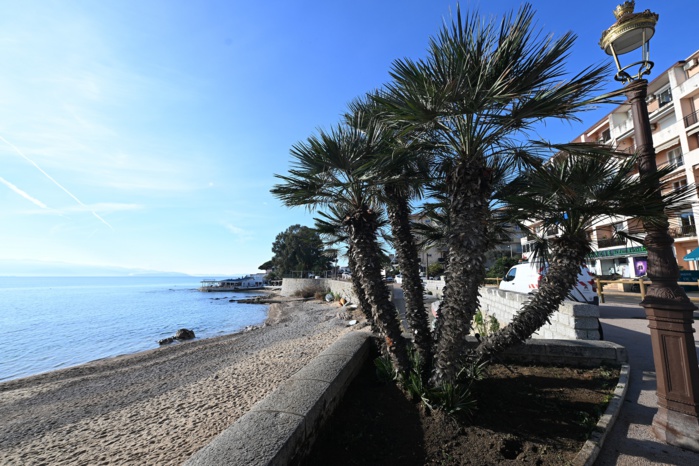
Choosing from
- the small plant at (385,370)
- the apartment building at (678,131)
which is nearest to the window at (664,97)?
the apartment building at (678,131)

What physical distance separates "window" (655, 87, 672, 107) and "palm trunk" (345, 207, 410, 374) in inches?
1248

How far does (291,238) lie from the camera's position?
64875 mm

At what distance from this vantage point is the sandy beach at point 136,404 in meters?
5.22

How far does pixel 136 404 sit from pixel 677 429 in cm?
954

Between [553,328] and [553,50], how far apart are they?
5658 mm

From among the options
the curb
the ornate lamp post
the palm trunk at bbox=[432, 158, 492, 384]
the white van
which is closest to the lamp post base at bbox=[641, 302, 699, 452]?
the ornate lamp post

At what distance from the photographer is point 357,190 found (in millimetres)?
4492

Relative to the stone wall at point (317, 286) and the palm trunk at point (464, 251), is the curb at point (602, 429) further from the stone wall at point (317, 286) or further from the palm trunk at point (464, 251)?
the stone wall at point (317, 286)

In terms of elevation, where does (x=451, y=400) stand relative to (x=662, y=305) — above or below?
below

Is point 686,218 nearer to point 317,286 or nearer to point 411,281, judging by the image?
point 411,281

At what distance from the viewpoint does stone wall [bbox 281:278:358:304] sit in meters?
33.0

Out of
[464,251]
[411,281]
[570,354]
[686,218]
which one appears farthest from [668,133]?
[464,251]

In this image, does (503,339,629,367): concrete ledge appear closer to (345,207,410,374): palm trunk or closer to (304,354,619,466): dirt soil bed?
(304,354,619,466): dirt soil bed

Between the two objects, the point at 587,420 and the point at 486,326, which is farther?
the point at 486,326
